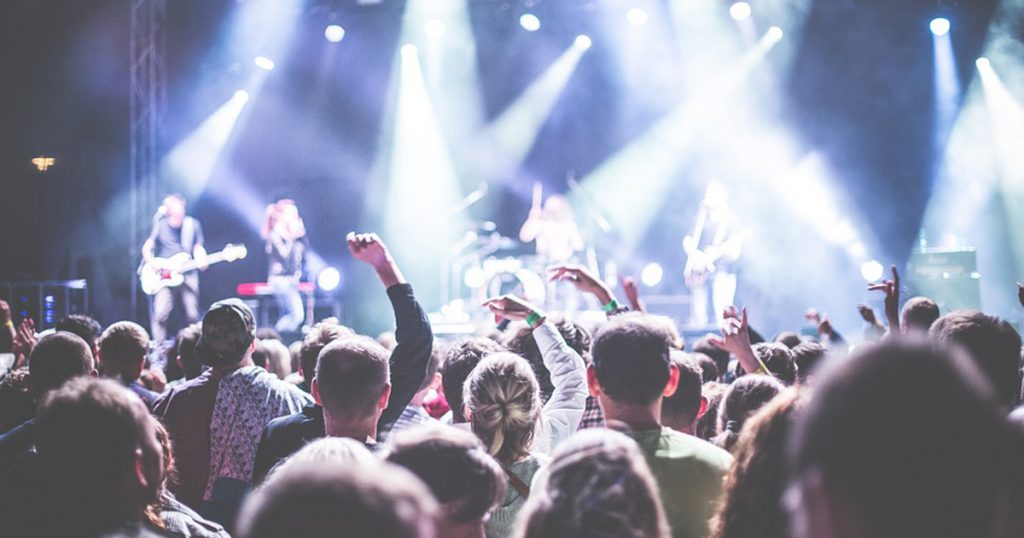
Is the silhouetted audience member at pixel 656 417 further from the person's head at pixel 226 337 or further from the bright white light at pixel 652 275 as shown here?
the bright white light at pixel 652 275

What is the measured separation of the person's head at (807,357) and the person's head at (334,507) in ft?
10.4

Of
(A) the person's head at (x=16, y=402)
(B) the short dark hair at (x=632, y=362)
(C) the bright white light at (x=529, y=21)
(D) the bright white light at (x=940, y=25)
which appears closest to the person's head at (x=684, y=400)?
(B) the short dark hair at (x=632, y=362)

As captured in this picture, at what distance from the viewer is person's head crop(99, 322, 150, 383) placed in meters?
3.69

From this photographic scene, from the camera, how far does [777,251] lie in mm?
14203

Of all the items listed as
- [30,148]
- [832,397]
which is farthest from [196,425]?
[30,148]

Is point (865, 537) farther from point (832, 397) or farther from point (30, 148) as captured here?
point (30, 148)

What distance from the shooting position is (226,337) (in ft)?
10.1

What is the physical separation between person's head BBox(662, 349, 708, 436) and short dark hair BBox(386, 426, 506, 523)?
1310 millimetres

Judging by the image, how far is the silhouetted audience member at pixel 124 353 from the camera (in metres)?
3.69

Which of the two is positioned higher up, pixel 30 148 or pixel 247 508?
pixel 30 148

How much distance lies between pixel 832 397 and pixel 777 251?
13.9 meters

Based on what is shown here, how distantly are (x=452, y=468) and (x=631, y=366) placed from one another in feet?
2.60

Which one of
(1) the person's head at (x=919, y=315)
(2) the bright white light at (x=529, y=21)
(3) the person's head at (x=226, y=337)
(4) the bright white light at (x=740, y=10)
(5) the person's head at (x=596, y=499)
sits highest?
(2) the bright white light at (x=529, y=21)

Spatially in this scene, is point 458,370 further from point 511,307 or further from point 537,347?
point 537,347
